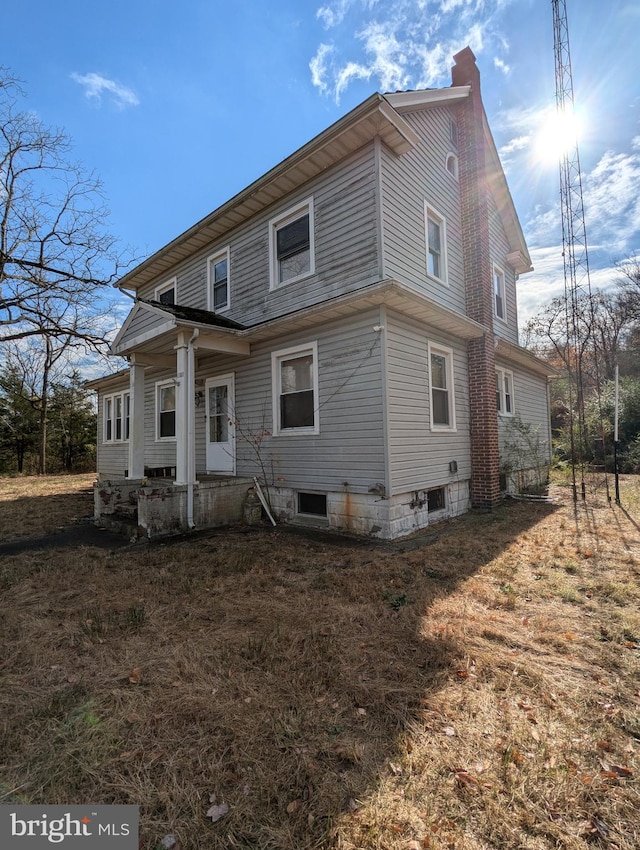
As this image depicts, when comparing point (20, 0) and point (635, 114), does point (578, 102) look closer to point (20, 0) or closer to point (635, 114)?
point (635, 114)

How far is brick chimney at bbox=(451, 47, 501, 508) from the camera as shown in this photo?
352 inches

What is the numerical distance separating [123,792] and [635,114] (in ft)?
80.6

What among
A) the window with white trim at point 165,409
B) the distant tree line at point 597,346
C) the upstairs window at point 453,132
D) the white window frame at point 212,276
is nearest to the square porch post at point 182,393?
the white window frame at point 212,276

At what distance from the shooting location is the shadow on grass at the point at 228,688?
1.82 metres

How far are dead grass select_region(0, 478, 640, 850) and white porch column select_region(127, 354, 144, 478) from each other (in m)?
4.05

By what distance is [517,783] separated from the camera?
73.8 inches

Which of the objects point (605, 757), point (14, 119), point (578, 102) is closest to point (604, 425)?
point (578, 102)

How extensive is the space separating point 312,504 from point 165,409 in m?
6.20

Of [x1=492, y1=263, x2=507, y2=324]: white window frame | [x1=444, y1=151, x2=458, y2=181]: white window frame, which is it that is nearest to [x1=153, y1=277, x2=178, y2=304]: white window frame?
[x1=444, y1=151, x2=458, y2=181]: white window frame

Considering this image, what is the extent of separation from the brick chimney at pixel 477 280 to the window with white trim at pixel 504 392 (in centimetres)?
192

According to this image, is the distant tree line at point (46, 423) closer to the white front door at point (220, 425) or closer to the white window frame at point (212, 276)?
the white window frame at point (212, 276)

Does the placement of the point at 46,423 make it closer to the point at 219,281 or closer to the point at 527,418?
the point at 219,281

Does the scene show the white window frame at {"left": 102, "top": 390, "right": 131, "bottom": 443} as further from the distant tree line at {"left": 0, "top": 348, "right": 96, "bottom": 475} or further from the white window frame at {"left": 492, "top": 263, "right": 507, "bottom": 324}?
the white window frame at {"left": 492, "top": 263, "right": 507, "bottom": 324}

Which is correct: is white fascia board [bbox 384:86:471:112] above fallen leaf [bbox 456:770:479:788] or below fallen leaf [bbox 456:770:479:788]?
above
